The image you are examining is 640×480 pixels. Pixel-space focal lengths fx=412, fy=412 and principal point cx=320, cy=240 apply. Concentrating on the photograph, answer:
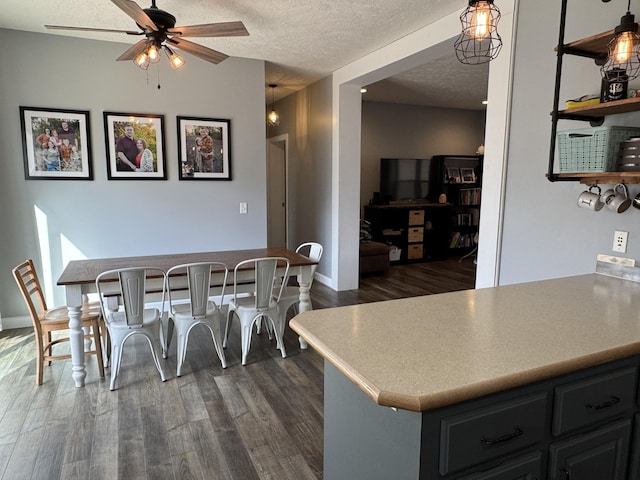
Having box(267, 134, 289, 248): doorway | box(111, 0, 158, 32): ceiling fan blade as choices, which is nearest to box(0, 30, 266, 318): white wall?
box(111, 0, 158, 32): ceiling fan blade

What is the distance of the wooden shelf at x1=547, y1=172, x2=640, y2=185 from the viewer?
5.84 feet

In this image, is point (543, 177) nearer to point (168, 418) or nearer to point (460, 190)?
point (168, 418)

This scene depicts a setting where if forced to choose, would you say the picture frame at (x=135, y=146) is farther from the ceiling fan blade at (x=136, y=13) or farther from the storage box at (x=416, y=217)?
the storage box at (x=416, y=217)

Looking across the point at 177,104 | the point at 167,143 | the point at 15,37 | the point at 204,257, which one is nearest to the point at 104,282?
Answer: the point at 204,257

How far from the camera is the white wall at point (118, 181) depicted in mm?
3674

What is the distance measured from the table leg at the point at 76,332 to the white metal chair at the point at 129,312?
0.47ft

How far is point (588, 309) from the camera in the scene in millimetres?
1599

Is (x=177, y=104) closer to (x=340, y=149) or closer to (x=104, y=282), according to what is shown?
(x=340, y=149)

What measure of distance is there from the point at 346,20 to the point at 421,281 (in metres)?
3.61

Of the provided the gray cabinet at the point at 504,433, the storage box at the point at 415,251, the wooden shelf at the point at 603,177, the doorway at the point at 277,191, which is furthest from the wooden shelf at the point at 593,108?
the doorway at the point at 277,191

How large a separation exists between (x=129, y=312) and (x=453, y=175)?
6.25 metres

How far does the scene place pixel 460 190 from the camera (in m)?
7.47

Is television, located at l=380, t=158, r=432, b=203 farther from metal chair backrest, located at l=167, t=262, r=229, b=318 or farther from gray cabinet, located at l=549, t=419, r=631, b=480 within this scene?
gray cabinet, located at l=549, t=419, r=631, b=480

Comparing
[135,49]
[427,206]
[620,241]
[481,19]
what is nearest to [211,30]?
[135,49]
